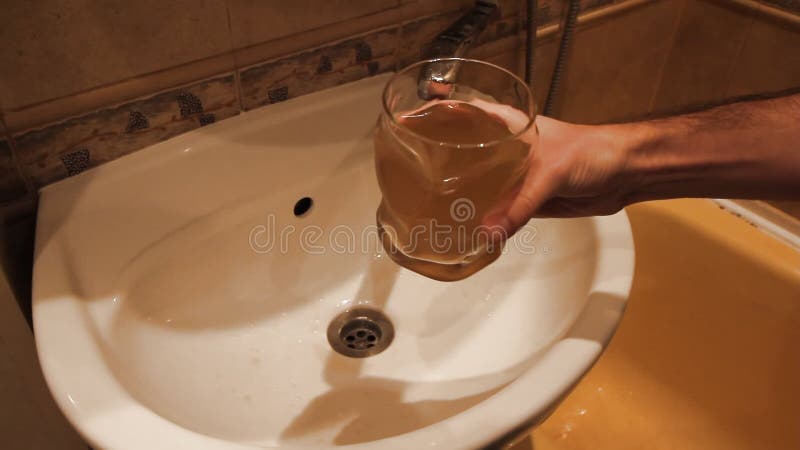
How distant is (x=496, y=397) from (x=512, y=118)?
19 cm

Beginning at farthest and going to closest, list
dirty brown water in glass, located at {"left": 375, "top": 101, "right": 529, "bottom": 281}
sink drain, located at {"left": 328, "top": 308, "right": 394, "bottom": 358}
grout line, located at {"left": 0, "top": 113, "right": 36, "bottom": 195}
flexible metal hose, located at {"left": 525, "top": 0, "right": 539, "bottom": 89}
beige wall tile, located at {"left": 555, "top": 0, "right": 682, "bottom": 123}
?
1. beige wall tile, located at {"left": 555, "top": 0, "right": 682, "bottom": 123}
2. flexible metal hose, located at {"left": 525, "top": 0, "right": 539, "bottom": 89}
3. sink drain, located at {"left": 328, "top": 308, "right": 394, "bottom": 358}
4. grout line, located at {"left": 0, "top": 113, "right": 36, "bottom": 195}
5. dirty brown water in glass, located at {"left": 375, "top": 101, "right": 529, "bottom": 281}

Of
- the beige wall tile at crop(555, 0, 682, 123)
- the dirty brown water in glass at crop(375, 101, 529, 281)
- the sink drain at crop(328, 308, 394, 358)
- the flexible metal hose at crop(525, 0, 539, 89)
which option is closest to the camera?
the dirty brown water in glass at crop(375, 101, 529, 281)

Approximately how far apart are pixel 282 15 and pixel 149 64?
0.13 metres

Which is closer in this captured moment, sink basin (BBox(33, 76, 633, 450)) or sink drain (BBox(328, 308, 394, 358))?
sink basin (BBox(33, 76, 633, 450))

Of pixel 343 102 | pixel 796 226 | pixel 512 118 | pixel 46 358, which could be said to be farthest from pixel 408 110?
pixel 796 226

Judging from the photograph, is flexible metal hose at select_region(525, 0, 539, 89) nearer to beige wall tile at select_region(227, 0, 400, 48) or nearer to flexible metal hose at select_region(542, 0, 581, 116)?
flexible metal hose at select_region(542, 0, 581, 116)

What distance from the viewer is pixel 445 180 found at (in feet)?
1.31

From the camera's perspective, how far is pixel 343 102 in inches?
25.9

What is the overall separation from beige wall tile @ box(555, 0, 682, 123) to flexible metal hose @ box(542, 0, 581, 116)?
2.6 inches

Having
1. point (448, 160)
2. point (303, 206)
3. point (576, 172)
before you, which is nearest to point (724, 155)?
point (576, 172)

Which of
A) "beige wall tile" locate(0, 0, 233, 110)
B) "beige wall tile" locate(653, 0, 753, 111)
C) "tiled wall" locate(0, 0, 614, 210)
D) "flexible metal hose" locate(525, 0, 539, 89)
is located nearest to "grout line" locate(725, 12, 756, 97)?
"beige wall tile" locate(653, 0, 753, 111)

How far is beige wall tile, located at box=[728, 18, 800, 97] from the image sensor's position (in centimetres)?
93

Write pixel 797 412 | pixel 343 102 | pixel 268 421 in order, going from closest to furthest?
pixel 268 421
pixel 343 102
pixel 797 412

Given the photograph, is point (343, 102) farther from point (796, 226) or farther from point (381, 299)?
point (796, 226)
